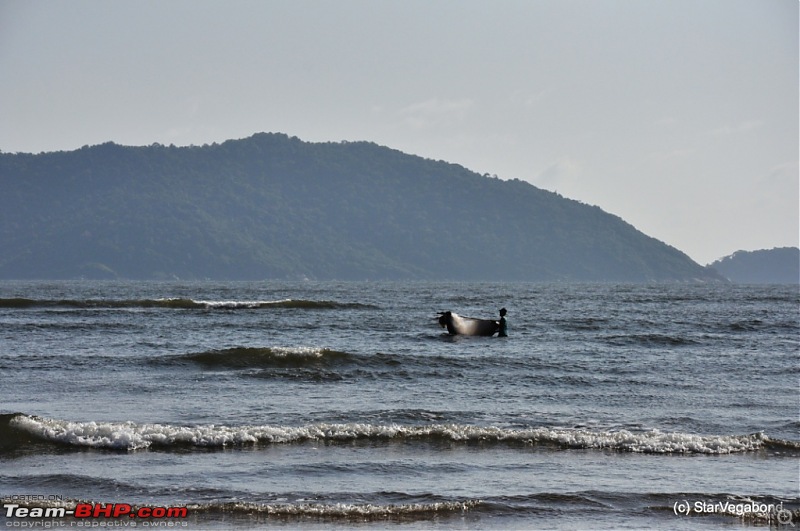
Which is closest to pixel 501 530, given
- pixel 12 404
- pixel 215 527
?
pixel 215 527

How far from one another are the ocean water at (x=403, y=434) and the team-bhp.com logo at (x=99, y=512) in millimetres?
75

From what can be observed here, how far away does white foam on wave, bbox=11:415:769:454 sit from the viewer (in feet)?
54.2

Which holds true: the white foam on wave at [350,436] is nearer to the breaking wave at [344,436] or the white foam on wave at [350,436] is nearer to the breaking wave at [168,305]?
the breaking wave at [344,436]

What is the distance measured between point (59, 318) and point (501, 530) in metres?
40.1

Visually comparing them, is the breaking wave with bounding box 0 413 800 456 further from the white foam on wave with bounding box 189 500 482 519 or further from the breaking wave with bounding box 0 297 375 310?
the breaking wave with bounding box 0 297 375 310

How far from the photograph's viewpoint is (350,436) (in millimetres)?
17094

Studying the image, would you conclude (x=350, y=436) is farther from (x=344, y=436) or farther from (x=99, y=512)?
(x=99, y=512)

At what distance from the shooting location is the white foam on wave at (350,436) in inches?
650

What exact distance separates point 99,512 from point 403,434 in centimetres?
630

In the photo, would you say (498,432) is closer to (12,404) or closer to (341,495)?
(341,495)

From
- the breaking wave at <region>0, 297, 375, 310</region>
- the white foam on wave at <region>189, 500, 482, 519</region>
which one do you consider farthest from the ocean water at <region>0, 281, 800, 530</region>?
the breaking wave at <region>0, 297, 375, 310</region>

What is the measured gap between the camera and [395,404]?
2047cm

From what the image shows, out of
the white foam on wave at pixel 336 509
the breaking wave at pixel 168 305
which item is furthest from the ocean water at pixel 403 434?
the breaking wave at pixel 168 305

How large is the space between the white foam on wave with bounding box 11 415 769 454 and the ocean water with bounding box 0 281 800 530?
4 cm
